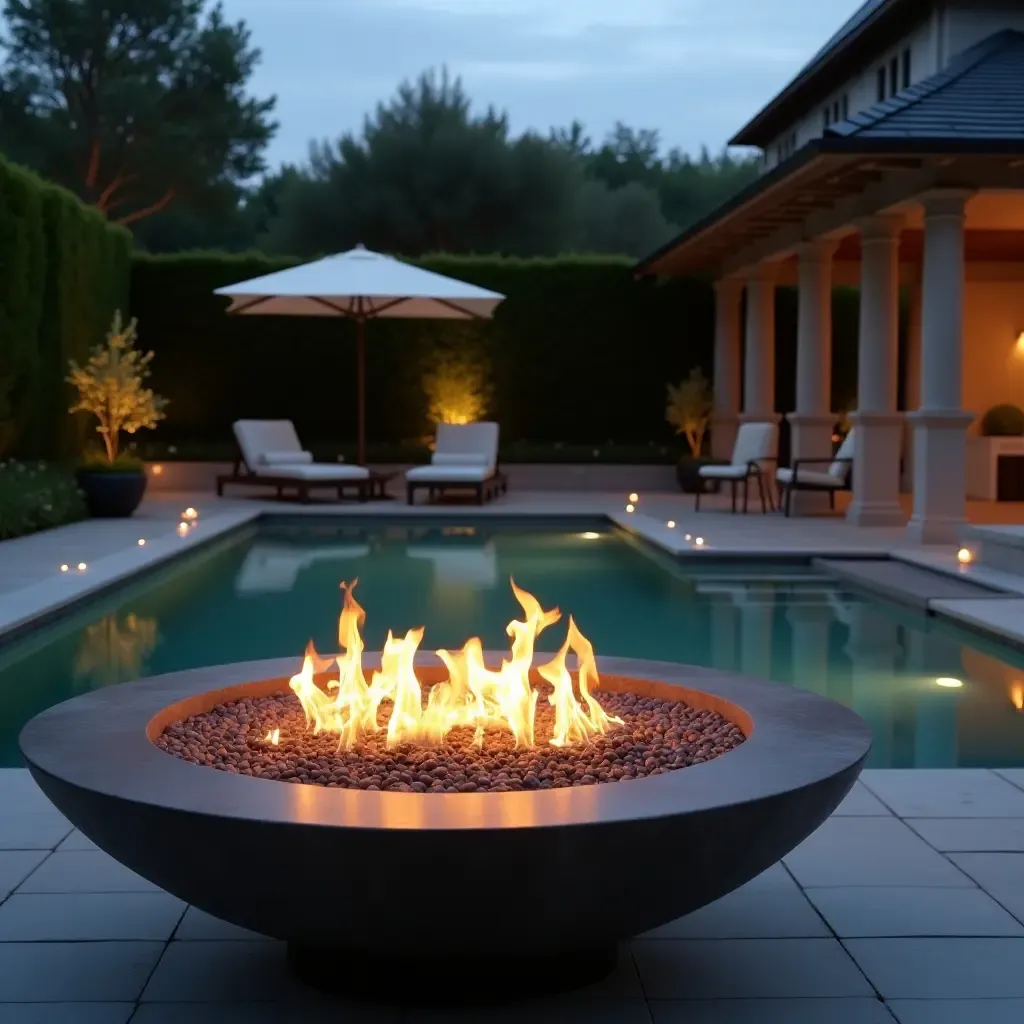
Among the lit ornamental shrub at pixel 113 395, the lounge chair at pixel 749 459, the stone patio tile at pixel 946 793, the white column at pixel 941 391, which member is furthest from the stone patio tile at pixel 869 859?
the lit ornamental shrub at pixel 113 395

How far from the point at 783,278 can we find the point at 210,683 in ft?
49.8

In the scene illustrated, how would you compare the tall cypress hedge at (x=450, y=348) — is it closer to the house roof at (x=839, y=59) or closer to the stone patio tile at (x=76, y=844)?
the house roof at (x=839, y=59)

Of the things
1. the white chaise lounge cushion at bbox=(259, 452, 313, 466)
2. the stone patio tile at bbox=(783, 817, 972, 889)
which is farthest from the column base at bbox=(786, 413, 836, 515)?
the stone patio tile at bbox=(783, 817, 972, 889)

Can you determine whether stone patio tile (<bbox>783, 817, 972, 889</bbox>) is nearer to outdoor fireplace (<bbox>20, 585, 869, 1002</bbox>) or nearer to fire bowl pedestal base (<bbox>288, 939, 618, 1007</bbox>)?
outdoor fireplace (<bbox>20, 585, 869, 1002</bbox>)

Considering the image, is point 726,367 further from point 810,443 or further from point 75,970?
point 75,970

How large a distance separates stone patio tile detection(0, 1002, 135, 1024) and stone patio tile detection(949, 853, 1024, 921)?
190 centimetres

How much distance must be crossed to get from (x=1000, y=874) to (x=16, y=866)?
2354mm

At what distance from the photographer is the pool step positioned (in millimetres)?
8594

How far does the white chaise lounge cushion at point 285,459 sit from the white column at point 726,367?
5205 mm

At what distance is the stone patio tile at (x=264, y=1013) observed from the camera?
8.56ft

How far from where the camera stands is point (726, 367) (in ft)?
59.4

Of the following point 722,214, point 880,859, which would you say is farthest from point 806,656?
point 722,214

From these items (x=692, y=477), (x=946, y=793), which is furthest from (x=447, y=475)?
(x=946, y=793)

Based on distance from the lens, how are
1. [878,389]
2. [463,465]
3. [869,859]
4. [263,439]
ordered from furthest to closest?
[263,439] → [463,465] → [878,389] → [869,859]
